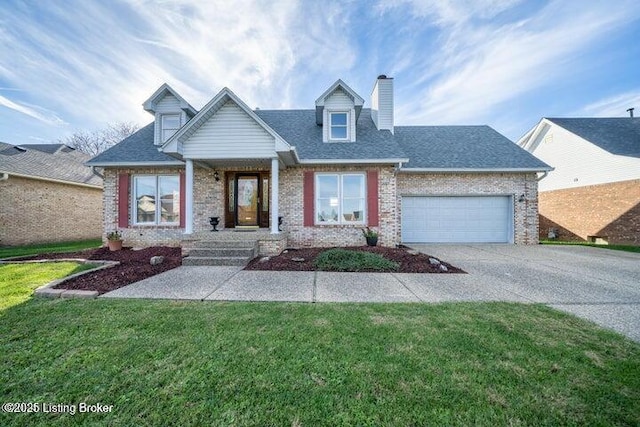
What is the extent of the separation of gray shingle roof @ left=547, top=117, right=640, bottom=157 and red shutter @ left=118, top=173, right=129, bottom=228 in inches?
872

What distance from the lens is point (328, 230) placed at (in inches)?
370

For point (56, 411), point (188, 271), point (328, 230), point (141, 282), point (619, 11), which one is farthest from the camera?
point (328, 230)

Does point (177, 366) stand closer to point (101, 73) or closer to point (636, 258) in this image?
point (636, 258)

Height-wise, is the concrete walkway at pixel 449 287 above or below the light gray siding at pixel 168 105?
below

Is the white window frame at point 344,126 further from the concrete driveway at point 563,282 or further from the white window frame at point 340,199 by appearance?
the concrete driveway at point 563,282

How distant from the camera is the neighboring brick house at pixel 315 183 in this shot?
811 centimetres

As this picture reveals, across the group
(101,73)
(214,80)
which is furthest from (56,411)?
(101,73)

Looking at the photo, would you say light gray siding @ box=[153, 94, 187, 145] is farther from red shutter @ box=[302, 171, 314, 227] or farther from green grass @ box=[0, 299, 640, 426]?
green grass @ box=[0, 299, 640, 426]

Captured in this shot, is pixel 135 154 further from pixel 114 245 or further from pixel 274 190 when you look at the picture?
pixel 274 190

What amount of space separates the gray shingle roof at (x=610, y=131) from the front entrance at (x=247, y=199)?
667 inches

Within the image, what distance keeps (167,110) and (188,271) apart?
23.9 ft

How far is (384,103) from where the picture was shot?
1090cm

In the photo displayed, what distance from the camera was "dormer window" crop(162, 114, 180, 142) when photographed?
1009 centimetres

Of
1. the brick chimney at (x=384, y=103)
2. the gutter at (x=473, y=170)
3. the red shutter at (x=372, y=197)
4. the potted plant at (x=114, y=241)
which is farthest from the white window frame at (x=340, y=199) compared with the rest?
the potted plant at (x=114, y=241)
